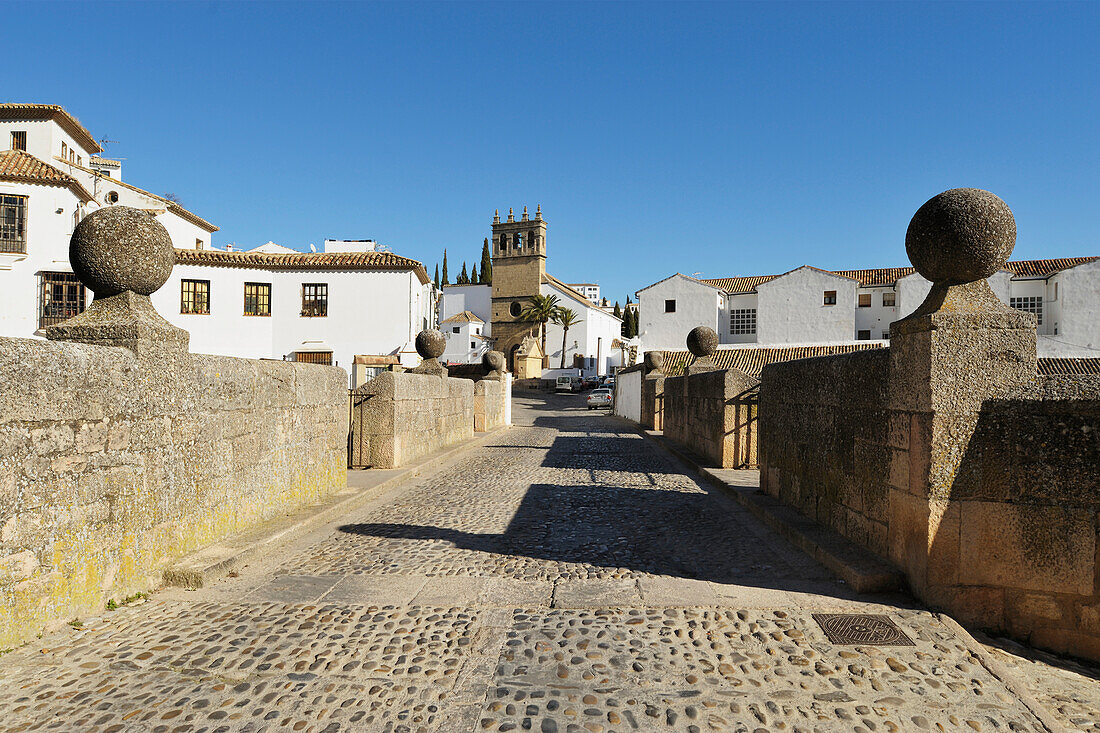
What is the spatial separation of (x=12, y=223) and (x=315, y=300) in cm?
1140

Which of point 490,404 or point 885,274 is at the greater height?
point 885,274

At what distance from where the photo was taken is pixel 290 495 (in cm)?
621

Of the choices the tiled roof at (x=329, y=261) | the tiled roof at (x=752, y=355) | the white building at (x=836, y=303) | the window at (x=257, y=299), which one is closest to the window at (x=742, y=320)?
the white building at (x=836, y=303)

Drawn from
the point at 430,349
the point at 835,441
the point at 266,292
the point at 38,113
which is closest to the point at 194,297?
the point at 266,292

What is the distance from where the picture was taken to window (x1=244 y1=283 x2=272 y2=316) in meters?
30.6

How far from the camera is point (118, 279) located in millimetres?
4188

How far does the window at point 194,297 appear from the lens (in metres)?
29.6

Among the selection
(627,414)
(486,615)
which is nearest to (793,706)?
(486,615)

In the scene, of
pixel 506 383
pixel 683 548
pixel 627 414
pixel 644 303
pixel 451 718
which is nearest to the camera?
pixel 451 718

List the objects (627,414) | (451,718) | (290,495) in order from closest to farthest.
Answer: (451,718) → (290,495) → (627,414)

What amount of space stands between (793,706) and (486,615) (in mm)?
1761

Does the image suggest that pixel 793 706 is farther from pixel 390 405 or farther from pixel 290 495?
pixel 390 405

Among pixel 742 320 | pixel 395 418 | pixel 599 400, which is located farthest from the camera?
pixel 742 320

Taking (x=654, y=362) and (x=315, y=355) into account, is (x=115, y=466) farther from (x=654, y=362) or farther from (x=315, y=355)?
(x=315, y=355)
